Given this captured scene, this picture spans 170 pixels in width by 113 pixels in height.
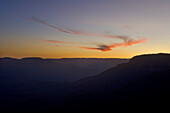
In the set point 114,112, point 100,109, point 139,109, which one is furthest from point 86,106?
point 139,109

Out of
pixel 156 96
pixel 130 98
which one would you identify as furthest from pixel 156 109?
pixel 130 98

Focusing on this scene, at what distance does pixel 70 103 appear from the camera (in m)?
167

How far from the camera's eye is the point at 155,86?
488ft

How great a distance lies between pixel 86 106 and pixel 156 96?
171ft

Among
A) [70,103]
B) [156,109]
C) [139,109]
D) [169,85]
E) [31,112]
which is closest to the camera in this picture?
[156,109]

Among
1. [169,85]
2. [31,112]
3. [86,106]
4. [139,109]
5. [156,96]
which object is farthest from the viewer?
[31,112]

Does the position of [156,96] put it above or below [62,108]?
above

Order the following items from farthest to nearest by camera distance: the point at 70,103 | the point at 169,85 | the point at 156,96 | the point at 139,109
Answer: the point at 70,103
the point at 169,85
the point at 156,96
the point at 139,109

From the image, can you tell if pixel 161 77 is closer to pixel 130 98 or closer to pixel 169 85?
pixel 169 85

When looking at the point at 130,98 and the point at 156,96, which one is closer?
the point at 156,96

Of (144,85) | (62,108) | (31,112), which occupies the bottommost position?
(31,112)

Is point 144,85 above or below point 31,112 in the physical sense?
above

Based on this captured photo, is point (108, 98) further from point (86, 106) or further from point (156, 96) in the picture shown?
point (156, 96)

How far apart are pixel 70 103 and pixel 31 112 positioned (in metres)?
44.8
